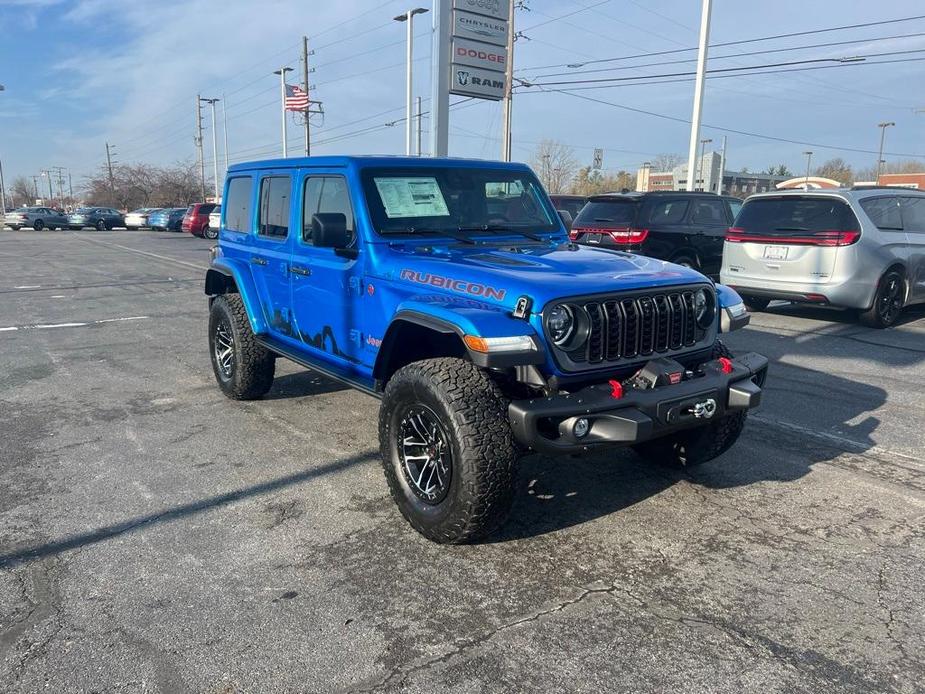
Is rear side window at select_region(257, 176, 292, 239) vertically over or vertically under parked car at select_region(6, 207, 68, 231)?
over

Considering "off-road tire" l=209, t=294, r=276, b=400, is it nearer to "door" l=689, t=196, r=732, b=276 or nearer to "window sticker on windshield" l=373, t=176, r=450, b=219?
"window sticker on windshield" l=373, t=176, r=450, b=219

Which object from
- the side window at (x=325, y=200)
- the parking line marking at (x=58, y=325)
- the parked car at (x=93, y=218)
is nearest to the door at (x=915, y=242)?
the side window at (x=325, y=200)

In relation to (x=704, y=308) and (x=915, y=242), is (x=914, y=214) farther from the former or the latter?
(x=704, y=308)

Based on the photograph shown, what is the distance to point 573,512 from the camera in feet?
12.9

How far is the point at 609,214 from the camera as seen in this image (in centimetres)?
1194

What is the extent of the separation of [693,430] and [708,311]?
72 centimetres

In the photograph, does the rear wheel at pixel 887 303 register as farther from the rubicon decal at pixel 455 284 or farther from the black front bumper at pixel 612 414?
the rubicon decal at pixel 455 284

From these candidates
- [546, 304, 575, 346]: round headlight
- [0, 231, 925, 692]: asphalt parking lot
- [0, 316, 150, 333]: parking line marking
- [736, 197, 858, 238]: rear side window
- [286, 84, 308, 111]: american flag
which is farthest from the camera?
[286, 84, 308, 111]: american flag

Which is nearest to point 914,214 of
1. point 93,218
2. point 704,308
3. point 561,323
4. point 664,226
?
point 664,226

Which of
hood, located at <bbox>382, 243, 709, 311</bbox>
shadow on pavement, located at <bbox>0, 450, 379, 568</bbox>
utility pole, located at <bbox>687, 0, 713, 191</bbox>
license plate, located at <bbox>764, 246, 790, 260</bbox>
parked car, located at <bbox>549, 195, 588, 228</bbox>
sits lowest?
shadow on pavement, located at <bbox>0, 450, 379, 568</bbox>

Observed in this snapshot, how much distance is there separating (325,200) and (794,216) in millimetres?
6885

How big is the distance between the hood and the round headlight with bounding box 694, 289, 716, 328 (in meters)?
0.09

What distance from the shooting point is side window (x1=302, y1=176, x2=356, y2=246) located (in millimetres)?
4539

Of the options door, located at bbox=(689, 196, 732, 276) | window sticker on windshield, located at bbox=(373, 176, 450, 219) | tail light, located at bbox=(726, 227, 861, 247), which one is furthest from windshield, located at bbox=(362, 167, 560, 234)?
door, located at bbox=(689, 196, 732, 276)
